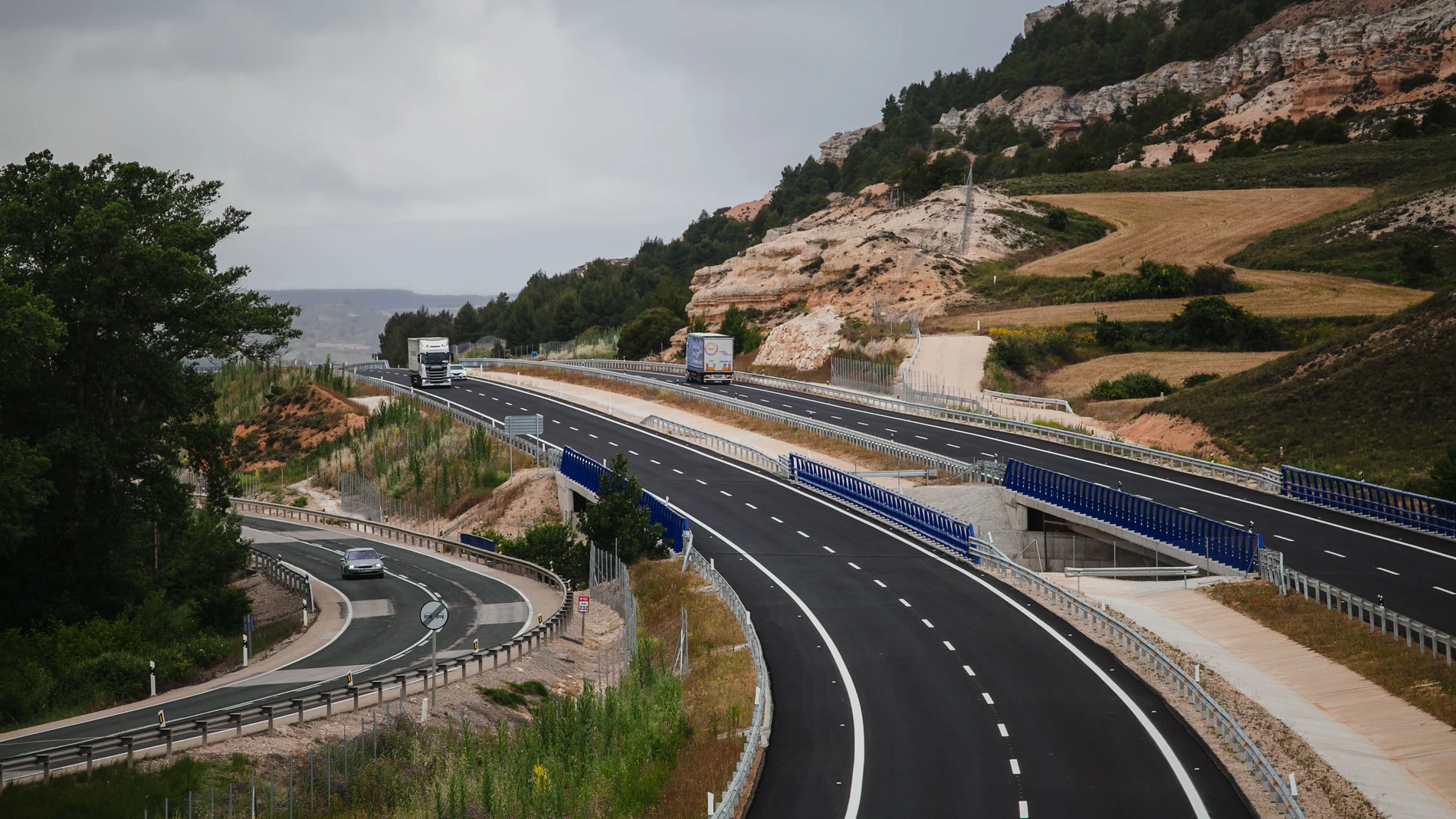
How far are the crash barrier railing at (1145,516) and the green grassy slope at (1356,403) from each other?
1089cm

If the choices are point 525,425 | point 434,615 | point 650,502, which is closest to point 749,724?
point 434,615

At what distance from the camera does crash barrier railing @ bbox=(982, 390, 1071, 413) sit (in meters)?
72.9

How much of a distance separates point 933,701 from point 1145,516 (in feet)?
60.7

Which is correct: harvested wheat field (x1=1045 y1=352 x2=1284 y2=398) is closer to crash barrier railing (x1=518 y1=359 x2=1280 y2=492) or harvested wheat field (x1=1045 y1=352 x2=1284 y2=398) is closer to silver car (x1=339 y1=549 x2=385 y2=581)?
crash barrier railing (x1=518 y1=359 x2=1280 y2=492)

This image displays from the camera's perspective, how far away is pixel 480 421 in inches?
2849

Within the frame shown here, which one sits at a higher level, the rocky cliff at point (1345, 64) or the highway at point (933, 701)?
the rocky cliff at point (1345, 64)

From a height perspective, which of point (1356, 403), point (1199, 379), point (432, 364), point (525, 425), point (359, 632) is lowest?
point (359, 632)

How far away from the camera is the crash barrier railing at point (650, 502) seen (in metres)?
45.4

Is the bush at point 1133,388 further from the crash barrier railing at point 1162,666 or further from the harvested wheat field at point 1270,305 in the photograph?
the crash barrier railing at point 1162,666

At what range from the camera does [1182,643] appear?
30922mm

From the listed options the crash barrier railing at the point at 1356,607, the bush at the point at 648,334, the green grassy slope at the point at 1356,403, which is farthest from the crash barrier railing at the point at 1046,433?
the bush at the point at 648,334

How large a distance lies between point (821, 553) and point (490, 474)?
26.4 metres

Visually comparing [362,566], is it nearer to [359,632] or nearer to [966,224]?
[359,632]

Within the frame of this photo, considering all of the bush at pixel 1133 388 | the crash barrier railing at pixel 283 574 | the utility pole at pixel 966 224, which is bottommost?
the crash barrier railing at pixel 283 574
